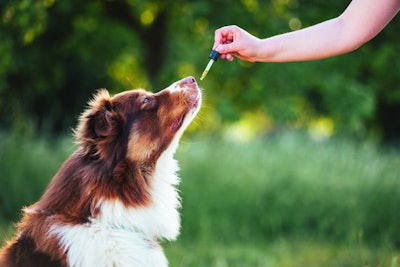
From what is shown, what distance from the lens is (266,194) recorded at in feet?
33.0

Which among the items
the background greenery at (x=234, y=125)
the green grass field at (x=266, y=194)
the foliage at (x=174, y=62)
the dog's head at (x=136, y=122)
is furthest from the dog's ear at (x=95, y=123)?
the foliage at (x=174, y=62)

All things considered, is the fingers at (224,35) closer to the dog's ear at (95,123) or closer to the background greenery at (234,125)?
the dog's ear at (95,123)

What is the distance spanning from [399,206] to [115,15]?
25.2 ft

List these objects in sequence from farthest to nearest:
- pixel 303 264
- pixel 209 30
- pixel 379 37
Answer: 1. pixel 379 37
2. pixel 209 30
3. pixel 303 264

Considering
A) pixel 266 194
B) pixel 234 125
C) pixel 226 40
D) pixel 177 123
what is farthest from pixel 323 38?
pixel 234 125

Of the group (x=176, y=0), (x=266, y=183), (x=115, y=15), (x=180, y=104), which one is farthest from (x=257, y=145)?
(x=180, y=104)

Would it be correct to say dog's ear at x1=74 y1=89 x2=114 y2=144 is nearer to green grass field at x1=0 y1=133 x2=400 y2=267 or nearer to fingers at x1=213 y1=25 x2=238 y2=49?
fingers at x1=213 y1=25 x2=238 y2=49

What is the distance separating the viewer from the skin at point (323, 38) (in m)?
3.45

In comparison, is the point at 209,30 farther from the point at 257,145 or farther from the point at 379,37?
the point at 379,37

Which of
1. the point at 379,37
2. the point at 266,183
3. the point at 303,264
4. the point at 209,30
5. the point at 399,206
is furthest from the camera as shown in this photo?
the point at 379,37

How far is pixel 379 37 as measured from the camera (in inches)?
503

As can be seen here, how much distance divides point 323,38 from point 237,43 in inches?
20.7

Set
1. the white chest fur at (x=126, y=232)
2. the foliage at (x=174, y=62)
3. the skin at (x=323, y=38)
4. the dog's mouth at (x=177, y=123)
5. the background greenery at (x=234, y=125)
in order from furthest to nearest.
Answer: the foliage at (x=174, y=62) < the background greenery at (x=234, y=125) < the dog's mouth at (x=177, y=123) < the white chest fur at (x=126, y=232) < the skin at (x=323, y=38)

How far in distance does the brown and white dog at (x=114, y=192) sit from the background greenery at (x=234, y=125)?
2.32m
